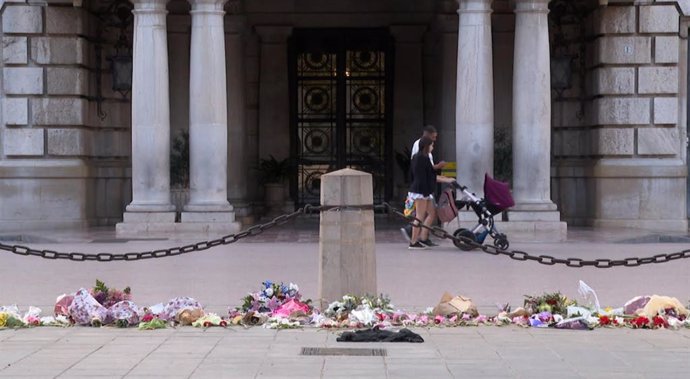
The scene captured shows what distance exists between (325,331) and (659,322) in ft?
10.6

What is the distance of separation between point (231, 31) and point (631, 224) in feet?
31.3

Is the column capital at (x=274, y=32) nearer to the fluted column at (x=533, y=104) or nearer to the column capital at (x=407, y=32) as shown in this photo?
the column capital at (x=407, y=32)

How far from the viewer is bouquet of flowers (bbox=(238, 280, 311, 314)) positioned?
520 inches

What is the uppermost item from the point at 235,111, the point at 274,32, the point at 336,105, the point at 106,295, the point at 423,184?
the point at 274,32

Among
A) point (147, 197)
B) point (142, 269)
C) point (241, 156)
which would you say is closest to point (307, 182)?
point (241, 156)

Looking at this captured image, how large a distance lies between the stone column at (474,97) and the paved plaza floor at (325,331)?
5.39 feet

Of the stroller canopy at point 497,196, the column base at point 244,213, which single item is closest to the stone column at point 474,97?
the stroller canopy at point 497,196

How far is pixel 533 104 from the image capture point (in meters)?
24.5

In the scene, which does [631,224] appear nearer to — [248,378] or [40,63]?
[40,63]

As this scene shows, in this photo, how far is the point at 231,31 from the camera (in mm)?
28641

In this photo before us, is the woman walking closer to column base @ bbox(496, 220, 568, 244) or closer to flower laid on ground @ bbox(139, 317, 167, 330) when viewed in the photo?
column base @ bbox(496, 220, 568, 244)

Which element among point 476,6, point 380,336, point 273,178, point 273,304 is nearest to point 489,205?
point 476,6

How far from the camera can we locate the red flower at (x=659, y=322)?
498 inches

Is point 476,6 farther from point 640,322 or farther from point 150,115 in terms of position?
point 640,322
